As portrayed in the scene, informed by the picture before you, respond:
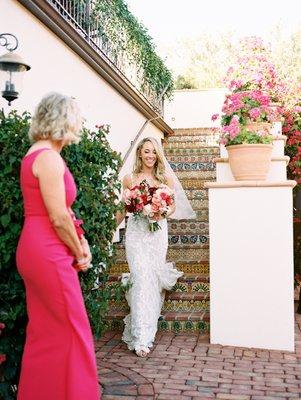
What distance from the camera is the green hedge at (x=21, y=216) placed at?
3305 millimetres

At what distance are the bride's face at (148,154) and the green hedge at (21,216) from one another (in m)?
1.63

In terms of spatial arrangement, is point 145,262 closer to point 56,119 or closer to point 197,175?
point 56,119

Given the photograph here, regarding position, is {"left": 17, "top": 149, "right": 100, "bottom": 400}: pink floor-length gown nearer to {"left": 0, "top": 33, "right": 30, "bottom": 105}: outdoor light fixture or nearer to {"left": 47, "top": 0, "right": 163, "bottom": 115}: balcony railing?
{"left": 0, "top": 33, "right": 30, "bottom": 105}: outdoor light fixture

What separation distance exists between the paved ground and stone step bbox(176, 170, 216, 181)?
3.90 m

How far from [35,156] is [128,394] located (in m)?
2.00

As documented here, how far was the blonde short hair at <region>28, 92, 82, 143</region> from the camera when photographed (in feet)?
9.16

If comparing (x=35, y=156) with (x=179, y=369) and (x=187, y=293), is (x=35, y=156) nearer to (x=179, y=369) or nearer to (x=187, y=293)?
(x=179, y=369)

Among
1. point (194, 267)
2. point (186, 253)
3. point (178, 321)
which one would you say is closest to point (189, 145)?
point (186, 253)

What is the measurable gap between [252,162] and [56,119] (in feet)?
10.5

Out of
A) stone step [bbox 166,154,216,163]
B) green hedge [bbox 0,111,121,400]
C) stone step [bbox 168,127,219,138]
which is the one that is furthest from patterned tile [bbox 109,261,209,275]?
stone step [bbox 168,127,219,138]

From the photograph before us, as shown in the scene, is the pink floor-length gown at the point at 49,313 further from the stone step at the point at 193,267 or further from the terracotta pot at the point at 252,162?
the stone step at the point at 193,267

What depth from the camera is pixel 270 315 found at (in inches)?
206

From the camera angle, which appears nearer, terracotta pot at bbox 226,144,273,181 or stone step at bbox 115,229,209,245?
terracotta pot at bbox 226,144,273,181

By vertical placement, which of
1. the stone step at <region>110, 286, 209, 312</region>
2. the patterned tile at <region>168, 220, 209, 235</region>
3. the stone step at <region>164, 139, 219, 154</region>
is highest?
the stone step at <region>164, 139, 219, 154</region>
